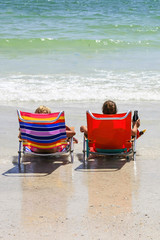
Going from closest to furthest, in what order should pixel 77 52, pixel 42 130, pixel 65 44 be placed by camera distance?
1. pixel 42 130
2. pixel 77 52
3. pixel 65 44

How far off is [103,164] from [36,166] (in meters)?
0.88

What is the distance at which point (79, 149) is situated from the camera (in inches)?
284

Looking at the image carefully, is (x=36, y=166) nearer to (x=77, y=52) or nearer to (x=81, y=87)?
(x=81, y=87)

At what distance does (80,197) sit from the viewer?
5.24m

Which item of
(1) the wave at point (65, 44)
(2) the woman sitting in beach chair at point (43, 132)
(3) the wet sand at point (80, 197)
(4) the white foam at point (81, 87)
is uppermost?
(2) the woman sitting in beach chair at point (43, 132)

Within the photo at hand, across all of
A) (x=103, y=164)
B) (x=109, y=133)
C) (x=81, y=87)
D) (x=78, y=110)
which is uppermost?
(x=109, y=133)

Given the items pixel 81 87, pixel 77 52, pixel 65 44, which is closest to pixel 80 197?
pixel 81 87

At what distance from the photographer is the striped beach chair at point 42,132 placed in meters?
6.32

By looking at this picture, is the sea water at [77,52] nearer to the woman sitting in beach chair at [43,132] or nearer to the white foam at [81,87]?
the white foam at [81,87]

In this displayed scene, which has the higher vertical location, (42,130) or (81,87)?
(42,130)

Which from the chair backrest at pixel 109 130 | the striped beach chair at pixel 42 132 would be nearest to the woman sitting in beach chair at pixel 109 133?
the chair backrest at pixel 109 130

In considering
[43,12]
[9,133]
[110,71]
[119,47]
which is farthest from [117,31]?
[9,133]

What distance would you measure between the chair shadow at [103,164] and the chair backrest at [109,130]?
0.66 feet

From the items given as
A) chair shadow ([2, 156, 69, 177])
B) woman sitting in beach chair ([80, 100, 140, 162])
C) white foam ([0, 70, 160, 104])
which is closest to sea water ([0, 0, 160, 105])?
white foam ([0, 70, 160, 104])
